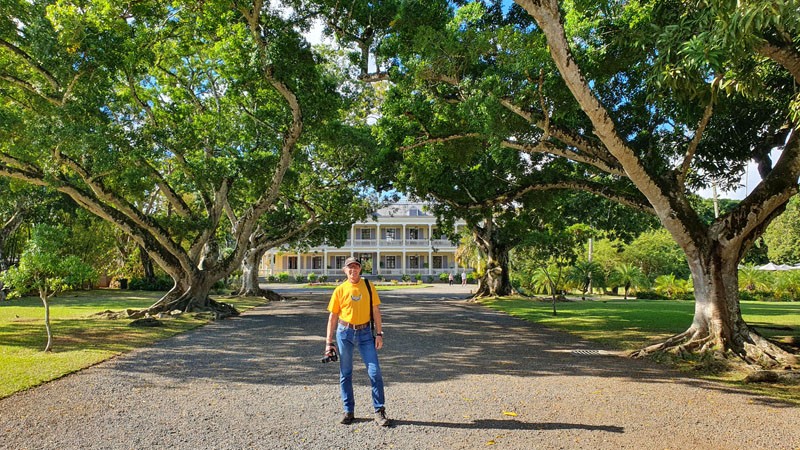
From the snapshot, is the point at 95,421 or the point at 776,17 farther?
the point at 95,421

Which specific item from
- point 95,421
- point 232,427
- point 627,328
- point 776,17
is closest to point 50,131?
point 95,421

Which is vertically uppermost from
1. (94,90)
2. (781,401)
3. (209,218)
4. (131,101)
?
(131,101)

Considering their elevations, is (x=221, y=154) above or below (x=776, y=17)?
above

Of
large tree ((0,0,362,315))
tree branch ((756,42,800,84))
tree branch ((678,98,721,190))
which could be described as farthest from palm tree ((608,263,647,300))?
tree branch ((756,42,800,84))

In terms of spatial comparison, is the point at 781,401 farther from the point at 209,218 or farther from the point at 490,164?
the point at 209,218

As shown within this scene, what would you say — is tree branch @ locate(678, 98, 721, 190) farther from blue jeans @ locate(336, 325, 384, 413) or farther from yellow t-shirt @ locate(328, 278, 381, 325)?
blue jeans @ locate(336, 325, 384, 413)

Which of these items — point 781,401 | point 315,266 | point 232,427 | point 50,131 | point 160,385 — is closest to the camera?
point 232,427

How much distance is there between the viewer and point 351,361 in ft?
16.9

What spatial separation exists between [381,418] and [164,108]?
49.8ft

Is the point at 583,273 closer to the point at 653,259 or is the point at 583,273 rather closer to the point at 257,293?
the point at 653,259

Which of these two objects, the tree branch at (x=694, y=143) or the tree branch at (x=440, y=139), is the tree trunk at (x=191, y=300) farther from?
the tree branch at (x=694, y=143)

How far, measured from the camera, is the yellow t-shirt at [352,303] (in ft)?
17.2

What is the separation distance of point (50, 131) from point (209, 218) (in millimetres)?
7347

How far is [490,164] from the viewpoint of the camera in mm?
14922
